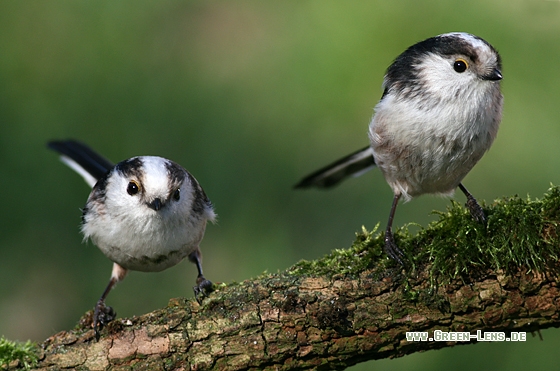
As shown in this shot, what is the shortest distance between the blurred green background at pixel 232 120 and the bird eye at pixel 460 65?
1.88 meters

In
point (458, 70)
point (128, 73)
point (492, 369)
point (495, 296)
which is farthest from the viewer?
point (128, 73)

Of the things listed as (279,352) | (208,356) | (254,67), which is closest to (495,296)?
(279,352)

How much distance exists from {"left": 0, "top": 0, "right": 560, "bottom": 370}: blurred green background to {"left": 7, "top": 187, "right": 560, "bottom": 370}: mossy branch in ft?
5.21

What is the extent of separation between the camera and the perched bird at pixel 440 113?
3.29m

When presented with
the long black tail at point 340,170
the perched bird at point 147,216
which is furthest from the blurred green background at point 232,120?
the perched bird at point 147,216

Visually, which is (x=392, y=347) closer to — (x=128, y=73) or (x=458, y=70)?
(x=458, y=70)

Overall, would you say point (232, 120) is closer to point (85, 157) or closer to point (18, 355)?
point (85, 157)

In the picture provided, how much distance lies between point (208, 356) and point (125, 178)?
1120mm

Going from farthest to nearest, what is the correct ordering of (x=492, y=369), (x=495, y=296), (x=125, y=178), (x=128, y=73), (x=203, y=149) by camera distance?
(x=128, y=73)
(x=203, y=149)
(x=492, y=369)
(x=125, y=178)
(x=495, y=296)

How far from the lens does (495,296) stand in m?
2.87

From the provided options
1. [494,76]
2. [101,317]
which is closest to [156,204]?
[101,317]

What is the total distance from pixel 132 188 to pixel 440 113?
1.62 m

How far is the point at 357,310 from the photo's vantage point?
293cm

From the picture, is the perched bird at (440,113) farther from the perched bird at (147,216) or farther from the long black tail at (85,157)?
the long black tail at (85,157)
